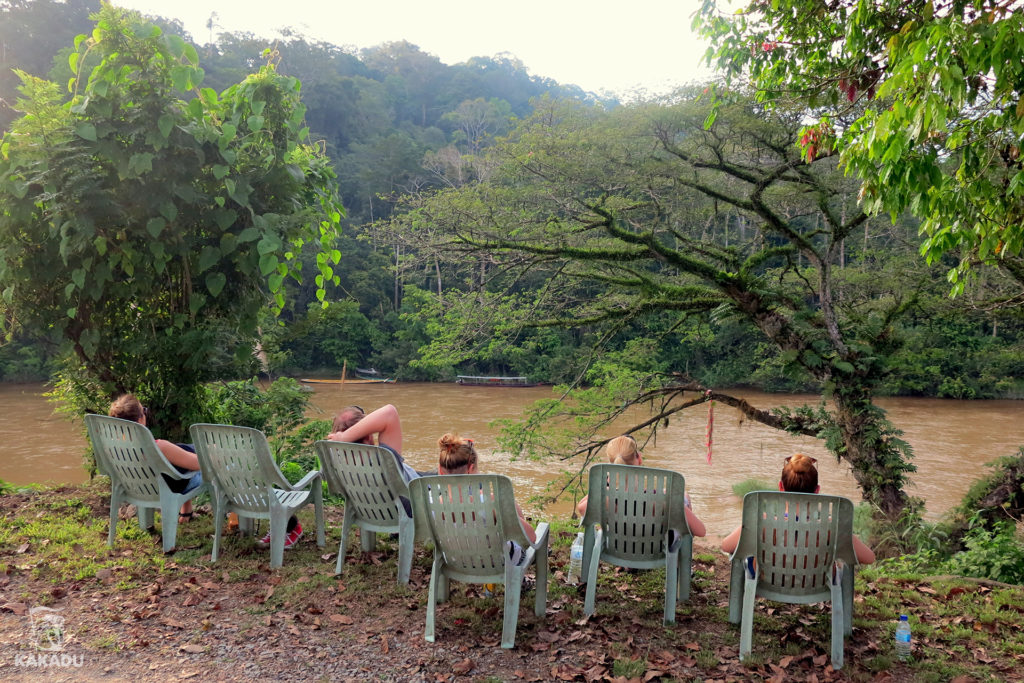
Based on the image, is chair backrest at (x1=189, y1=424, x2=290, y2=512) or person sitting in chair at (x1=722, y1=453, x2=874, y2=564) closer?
person sitting in chair at (x1=722, y1=453, x2=874, y2=564)

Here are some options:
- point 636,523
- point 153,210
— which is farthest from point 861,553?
point 153,210

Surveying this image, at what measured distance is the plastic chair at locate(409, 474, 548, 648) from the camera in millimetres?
2719

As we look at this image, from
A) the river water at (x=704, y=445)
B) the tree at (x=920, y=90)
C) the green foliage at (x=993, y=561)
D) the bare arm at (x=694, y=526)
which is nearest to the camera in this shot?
the tree at (x=920, y=90)

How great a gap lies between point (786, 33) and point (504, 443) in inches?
211

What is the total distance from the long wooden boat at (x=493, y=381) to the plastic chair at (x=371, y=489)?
25.7 metres

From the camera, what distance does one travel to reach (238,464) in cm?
346

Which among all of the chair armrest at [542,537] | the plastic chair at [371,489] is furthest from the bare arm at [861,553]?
the plastic chair at [371,489]

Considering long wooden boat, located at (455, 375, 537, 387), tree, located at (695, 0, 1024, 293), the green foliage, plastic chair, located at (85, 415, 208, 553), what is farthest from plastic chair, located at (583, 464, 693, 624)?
long wooden boat, located at (455, 375, 537, 387)

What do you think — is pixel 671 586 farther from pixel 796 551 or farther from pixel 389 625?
pixel 389 625

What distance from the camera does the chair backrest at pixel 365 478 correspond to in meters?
3.22

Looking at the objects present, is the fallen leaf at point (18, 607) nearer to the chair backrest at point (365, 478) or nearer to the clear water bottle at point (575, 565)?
the chair backrest at point (365, 478)

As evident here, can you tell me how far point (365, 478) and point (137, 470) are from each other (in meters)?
1.27

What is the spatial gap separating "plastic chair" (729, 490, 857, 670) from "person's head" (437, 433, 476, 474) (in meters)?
1.17

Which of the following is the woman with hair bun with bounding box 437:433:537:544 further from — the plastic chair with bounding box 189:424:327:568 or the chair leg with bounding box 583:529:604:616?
the plastic chair with bounding box 189:424:327:568
